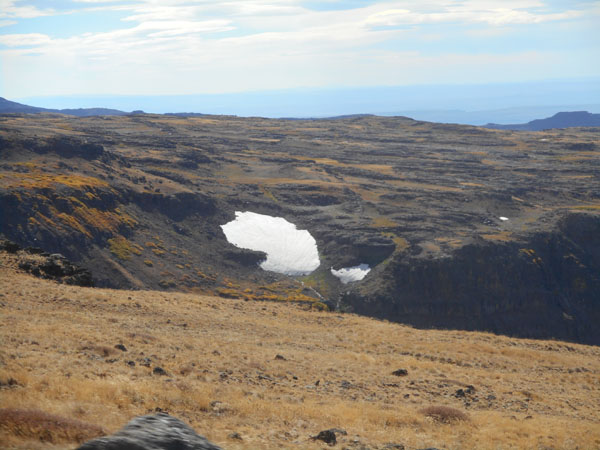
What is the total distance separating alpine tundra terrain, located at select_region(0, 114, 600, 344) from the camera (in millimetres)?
48344

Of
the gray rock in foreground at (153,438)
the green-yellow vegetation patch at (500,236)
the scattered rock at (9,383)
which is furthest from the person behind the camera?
the green-yellow vegetation patch at (500,236)

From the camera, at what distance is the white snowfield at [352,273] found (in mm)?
53219

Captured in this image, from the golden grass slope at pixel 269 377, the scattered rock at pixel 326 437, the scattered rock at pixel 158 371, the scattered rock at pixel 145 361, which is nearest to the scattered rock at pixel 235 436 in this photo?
the golden grass slope at pixel 269 377

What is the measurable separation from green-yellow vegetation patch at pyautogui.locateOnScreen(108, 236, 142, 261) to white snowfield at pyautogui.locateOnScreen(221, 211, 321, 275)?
12177 millimetres

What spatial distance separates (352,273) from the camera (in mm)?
54094

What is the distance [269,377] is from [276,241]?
43327 millimetres

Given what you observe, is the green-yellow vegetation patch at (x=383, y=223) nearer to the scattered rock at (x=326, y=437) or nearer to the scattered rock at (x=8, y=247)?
the scattered rock at (x=8, y=247)

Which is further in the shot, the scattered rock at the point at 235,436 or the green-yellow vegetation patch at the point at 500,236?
the green-yellow vegetation patch at the point at 500,236

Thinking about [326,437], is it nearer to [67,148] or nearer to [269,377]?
[269,377]

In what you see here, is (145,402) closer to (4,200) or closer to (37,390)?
(37,390)

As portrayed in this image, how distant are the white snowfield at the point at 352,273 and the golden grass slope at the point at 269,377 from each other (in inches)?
875

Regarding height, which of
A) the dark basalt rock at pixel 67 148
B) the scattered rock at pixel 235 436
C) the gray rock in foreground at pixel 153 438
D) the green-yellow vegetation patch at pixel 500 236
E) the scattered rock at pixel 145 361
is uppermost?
the dark basalt rock at pixel 67 148

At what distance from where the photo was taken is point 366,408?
15070 millimetres

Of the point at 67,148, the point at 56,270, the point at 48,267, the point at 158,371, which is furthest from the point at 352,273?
the point at 67,148
